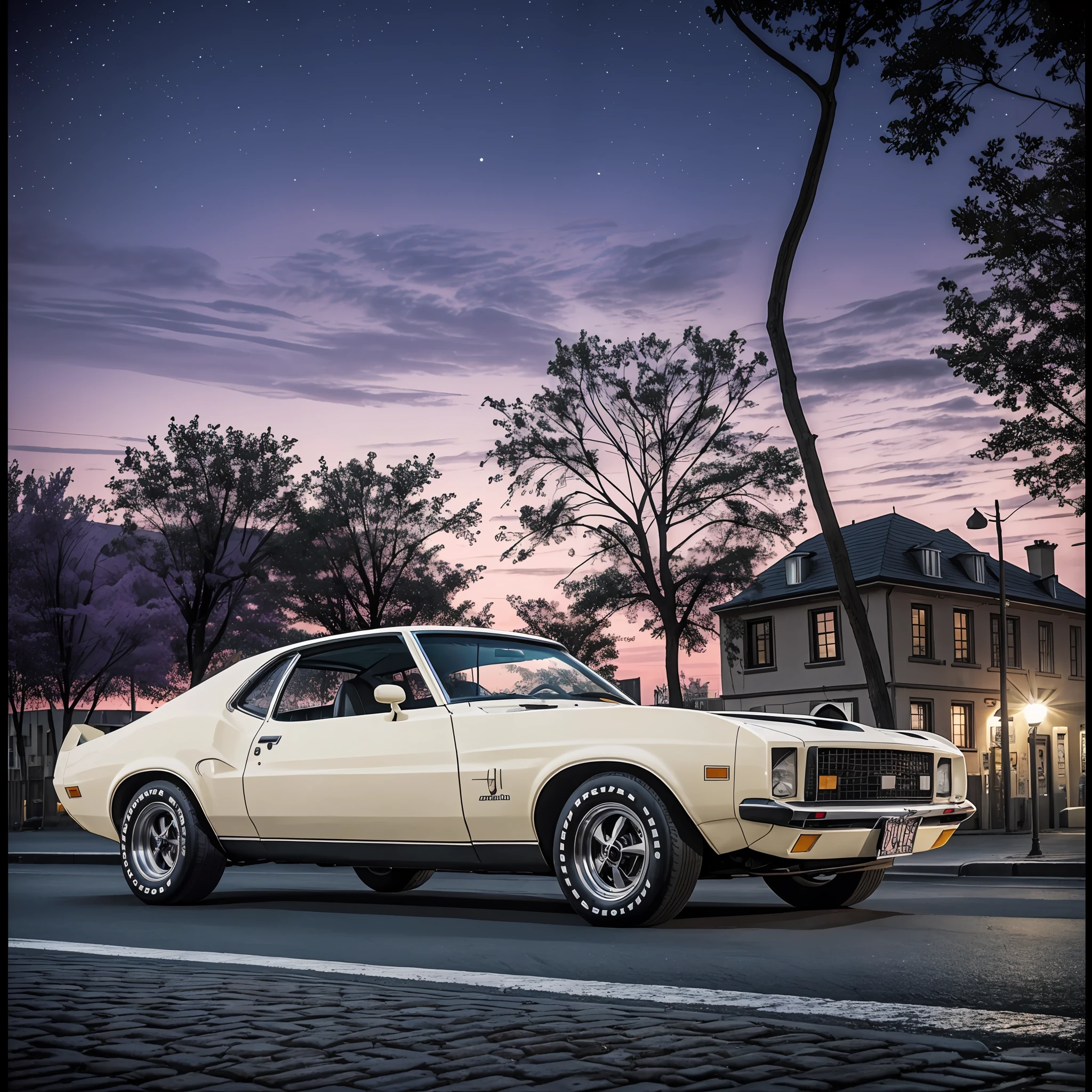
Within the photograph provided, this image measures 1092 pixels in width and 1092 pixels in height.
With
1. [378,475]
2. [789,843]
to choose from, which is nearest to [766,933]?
[789,843]

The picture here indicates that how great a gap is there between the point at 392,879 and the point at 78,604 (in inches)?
1273

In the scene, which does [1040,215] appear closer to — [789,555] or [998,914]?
[998,914]

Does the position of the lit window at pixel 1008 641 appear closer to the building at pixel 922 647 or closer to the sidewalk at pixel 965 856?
the building at pixel 922 647

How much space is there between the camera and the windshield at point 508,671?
8664 mm

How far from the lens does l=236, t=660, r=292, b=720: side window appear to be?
9.48m

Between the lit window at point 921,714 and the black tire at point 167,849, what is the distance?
3707 centimetres

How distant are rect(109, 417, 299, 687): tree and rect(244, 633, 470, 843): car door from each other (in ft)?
99.6

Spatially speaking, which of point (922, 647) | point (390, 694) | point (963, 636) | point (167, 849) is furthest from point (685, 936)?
point (963, 636)

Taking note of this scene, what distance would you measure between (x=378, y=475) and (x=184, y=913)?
36445 mm

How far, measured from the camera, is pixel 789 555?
47.7 meters

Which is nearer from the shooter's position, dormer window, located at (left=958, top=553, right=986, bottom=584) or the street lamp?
the street lamp

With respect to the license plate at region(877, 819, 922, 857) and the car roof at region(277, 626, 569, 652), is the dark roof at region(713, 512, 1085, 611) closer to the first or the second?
the car roof at region(277, 626, 569, 652)

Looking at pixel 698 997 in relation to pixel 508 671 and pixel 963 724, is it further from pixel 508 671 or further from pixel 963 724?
pixel 963 724

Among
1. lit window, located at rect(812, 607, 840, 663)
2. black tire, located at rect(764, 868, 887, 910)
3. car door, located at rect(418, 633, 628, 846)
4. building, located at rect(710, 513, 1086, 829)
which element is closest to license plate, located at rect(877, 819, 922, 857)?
black tire, located at rect(764, 868, 887, 910)
